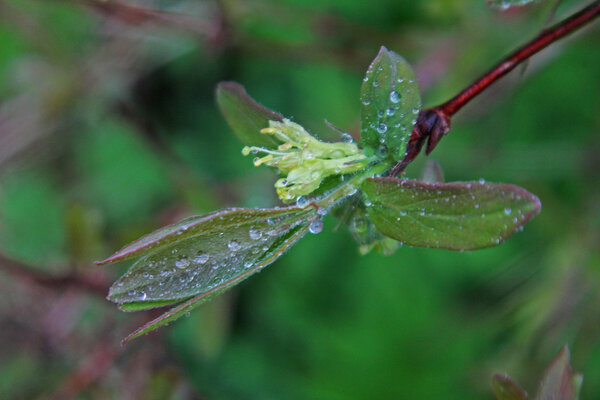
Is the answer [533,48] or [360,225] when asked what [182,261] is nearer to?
[360,225]

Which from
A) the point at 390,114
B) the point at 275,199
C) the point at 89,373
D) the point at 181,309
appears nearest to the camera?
the point at 181,309

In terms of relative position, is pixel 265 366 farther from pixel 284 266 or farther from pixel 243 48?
pixel 243 48

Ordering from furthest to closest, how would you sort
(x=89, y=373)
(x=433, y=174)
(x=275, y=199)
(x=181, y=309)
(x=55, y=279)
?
(x=275, y=199)
(x=89, y=373)
(x=55, y=279)
(x=433, y=174)
(x=181, y=309)

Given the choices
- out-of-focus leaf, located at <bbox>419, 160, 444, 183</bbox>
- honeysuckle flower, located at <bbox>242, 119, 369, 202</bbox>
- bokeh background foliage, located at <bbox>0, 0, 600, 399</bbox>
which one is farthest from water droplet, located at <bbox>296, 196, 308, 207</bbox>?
bokeh background foliage, located at <bbox>0, 0, 600, 399</bbox>

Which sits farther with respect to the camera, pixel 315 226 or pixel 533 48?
pixel 533 48

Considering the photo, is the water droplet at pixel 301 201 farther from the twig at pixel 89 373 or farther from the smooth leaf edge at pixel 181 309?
the twig at pixel 89 373

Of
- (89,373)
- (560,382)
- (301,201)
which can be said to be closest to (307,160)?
(301,201)

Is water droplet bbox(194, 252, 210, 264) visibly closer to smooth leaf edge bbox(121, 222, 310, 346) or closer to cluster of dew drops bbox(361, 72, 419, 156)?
smooth leaf edge bbox(121, 222, 310, 346)

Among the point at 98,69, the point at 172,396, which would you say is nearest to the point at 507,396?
the point at 172,396
